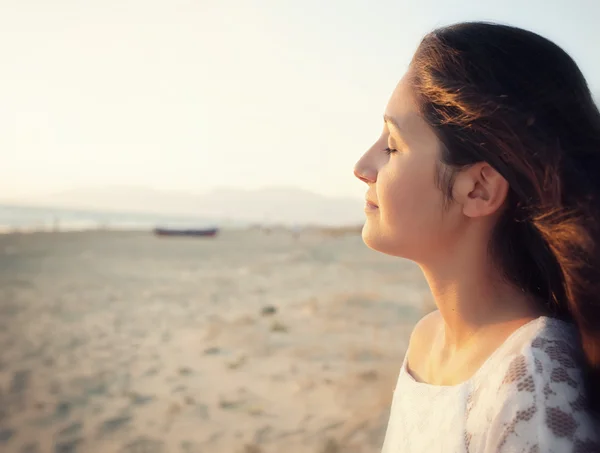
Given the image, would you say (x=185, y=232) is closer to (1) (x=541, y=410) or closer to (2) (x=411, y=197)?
(2) (x=411, y=197)

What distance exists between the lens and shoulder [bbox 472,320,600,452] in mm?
1047

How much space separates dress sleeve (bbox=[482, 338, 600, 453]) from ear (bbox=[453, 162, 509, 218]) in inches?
16.7

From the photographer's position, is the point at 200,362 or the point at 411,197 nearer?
the point at 411,197

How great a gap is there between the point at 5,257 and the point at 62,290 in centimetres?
702

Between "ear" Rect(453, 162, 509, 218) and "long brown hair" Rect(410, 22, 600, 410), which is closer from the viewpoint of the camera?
"long brown hair" Rect(410, 22, 600, 410)


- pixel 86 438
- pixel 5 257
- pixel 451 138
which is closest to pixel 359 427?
pixel 86 438

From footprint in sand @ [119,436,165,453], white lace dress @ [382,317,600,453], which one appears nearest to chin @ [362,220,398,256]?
white lace dress @ [382,317,600,453]

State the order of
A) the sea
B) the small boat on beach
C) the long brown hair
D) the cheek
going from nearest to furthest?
the long brown hair
the cheek
the small boat on beach
the sea

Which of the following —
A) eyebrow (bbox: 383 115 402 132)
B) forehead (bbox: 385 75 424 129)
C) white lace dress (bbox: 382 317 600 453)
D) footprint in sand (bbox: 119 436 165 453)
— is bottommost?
footprint in sand (bbox: 119 436 165 453)

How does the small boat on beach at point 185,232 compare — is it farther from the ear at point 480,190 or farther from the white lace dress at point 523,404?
the white lace dress at point 523,404

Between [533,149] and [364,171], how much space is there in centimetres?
54

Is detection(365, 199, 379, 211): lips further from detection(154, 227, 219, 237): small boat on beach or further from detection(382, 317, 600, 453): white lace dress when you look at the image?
detection(154, 227, 219, 237): small boat on beach

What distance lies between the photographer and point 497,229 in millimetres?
1454

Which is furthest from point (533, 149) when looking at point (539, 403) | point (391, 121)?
point (539, 403)
